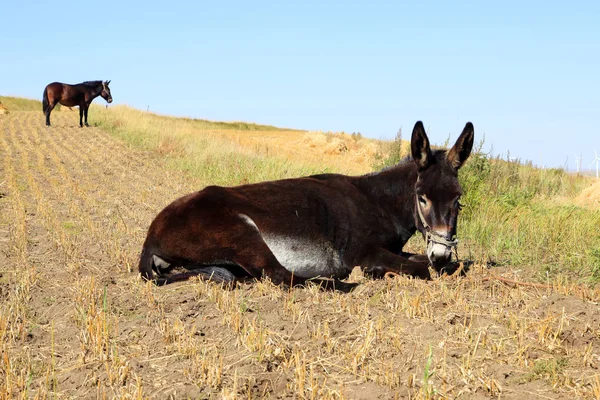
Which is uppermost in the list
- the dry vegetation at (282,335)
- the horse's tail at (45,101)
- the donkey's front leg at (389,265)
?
the horse's tail at (45,101)

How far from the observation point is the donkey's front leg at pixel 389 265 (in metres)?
6.22

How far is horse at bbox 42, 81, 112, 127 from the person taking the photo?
107 ft

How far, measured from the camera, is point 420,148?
6355 millimetres

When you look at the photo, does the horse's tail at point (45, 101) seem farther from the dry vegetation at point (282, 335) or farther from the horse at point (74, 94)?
the dry vegetation at point (282, 335)

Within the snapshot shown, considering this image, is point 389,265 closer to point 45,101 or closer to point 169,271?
point 169,271

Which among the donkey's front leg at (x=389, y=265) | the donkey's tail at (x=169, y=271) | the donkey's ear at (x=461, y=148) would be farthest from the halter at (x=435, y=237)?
the donkey's tail at (x=169, y=271)

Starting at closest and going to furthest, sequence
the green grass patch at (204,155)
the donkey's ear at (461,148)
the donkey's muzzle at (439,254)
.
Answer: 1. the donkey's muzzle at (439,254)
2. the donkey's ear at (461,148)
3. the green grass patch at (204,155)

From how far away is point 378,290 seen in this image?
5730mm

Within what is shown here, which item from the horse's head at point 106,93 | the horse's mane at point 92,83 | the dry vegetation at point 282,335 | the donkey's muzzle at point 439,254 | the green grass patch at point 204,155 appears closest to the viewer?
the dry vegetation at point 282,335

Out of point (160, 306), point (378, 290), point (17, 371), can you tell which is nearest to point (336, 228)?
point (378, 290)

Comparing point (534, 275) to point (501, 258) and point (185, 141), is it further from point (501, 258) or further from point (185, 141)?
point (185, 141)

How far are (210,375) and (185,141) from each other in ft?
70.1

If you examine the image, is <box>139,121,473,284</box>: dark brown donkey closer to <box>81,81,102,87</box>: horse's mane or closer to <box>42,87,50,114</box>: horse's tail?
<box>42,87,50,114</box>: horse's tail

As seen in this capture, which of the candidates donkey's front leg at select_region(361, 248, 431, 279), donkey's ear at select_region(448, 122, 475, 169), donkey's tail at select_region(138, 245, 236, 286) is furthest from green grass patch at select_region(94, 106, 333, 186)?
donkey's ear at select_region(448, 122, 475, 169)
